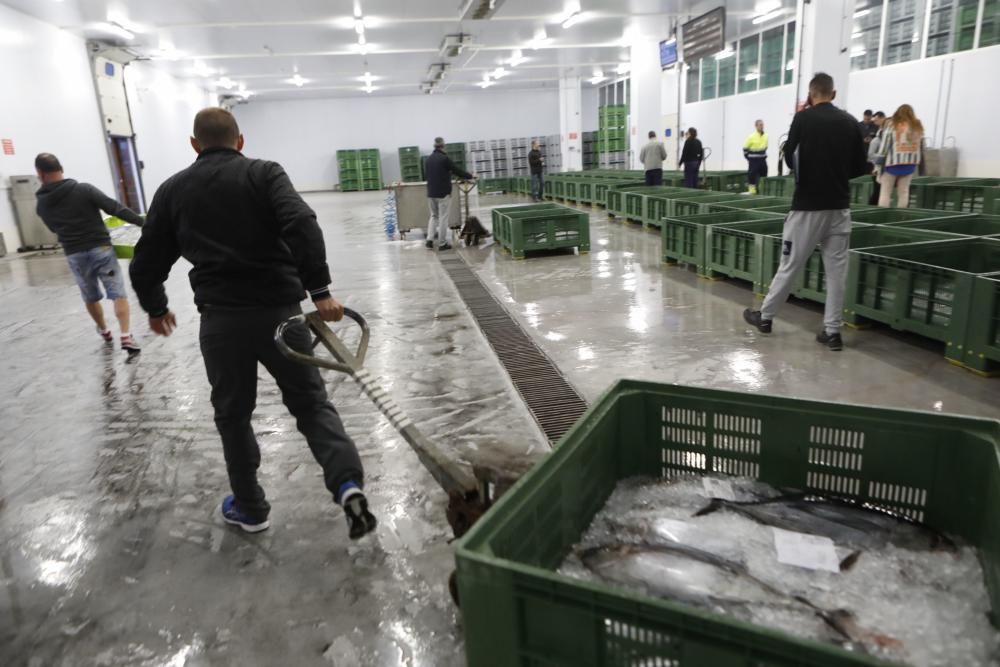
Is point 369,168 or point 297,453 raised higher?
point 369,168

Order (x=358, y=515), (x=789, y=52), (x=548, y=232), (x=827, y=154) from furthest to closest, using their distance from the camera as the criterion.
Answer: (x=789, y=52) < (x=548, y=232) < (x=827, y=154) < (x=358, y=515)

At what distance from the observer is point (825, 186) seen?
14.8 feet

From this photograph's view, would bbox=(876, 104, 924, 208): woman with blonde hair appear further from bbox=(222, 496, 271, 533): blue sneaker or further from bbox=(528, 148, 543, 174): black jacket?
bbox=(528, 148, 543, 174): black jacket

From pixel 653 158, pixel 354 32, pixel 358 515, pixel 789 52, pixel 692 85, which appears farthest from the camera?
pixel 692 85

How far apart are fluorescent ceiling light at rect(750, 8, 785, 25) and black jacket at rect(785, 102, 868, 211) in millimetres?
13804

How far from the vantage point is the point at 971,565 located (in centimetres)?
169

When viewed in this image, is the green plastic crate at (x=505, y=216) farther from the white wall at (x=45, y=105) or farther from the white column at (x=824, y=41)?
the white wall at (x=45, y=105)

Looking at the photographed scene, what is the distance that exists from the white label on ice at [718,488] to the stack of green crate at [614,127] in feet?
71.6

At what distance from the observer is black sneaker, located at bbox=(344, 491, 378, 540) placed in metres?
2.40

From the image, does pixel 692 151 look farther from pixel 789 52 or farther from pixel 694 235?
pixel 694 235

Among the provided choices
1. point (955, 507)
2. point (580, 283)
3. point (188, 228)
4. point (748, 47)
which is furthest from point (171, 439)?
point (748, 47)

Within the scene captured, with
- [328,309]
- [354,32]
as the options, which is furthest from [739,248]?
[354,32]

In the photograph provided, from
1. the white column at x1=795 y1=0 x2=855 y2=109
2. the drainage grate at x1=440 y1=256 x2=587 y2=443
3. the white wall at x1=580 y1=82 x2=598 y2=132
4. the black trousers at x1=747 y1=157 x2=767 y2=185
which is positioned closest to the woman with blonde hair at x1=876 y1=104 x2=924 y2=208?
the white column at x1=795 y1=0 x2=855 y2=109

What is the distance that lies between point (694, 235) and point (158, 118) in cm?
1939
